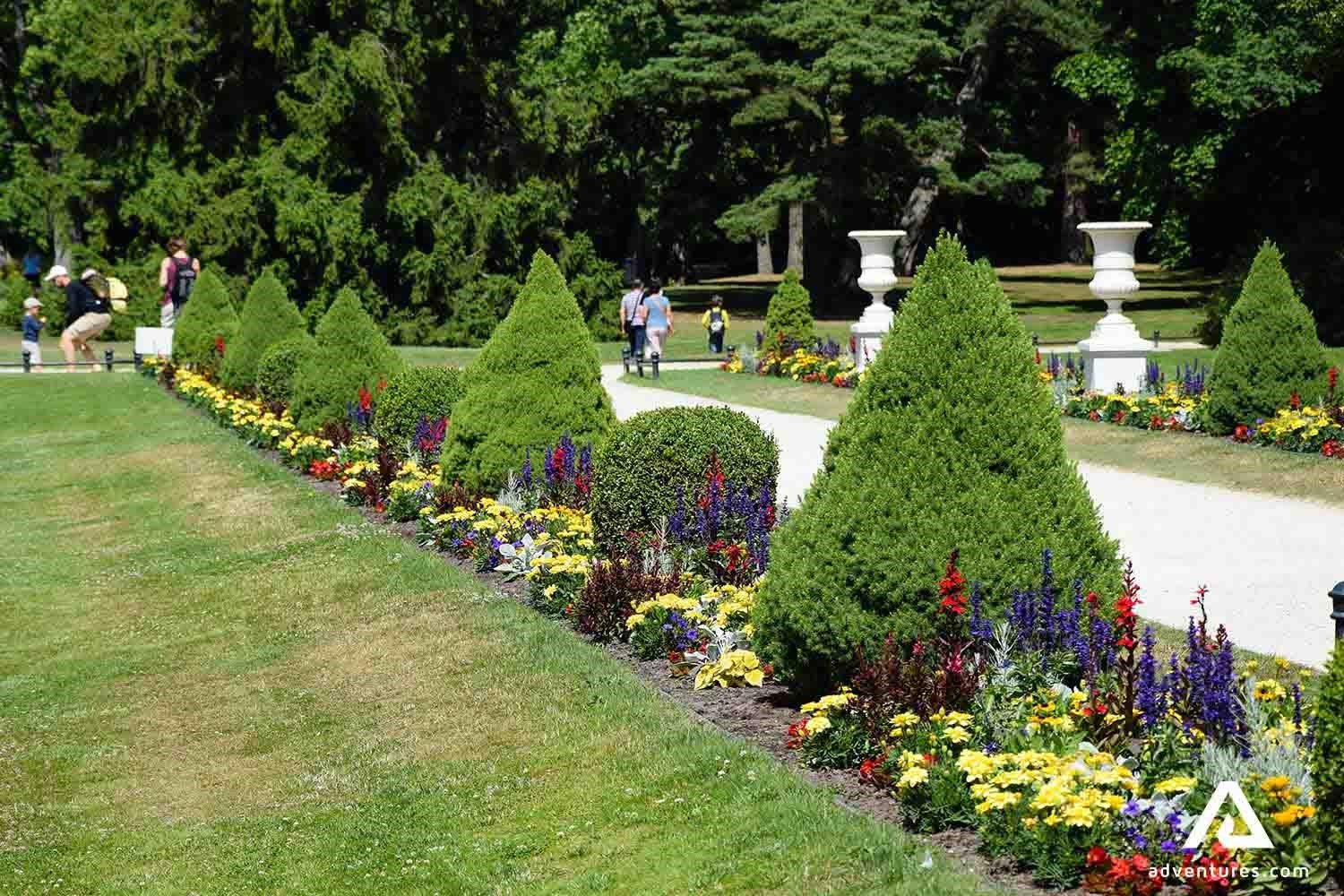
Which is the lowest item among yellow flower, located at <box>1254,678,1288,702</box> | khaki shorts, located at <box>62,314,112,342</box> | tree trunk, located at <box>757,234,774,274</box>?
yellow flower, located at <box>1254,678,1288,702</box>

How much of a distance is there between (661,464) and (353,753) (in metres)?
3.38

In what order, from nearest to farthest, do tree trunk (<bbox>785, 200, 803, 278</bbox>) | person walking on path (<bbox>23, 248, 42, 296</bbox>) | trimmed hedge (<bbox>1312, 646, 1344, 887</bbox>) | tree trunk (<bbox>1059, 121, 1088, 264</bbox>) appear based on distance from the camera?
trimmed hedge (<bbox>1312, 646, 1344, 887</bbox>), person walking on path (<bbox>23, 248, 42, 296</bbox>), tree trunk (<bbox>785, 200, 803, 278</bbox>), tree trunk (<bbox>1059, 121, 1088, 264</bbox>)

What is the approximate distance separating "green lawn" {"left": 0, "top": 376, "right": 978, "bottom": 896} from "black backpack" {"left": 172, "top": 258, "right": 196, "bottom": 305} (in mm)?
16693

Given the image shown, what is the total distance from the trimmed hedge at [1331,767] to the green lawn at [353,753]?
1.12m

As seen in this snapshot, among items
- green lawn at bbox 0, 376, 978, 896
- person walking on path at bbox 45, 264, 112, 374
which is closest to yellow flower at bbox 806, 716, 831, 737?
green lawn at bbox 0, 376, 978, 896

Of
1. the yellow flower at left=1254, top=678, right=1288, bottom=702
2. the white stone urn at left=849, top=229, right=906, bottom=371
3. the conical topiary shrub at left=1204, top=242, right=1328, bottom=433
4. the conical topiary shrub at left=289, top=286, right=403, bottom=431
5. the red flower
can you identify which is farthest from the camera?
the white stone urn at left=849, top=229, right=906, bottom=371

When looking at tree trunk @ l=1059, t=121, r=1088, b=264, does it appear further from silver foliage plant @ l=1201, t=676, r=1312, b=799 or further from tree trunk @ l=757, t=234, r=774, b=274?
silver foliage plant @ l=1201, t=676, r=1312, b=799

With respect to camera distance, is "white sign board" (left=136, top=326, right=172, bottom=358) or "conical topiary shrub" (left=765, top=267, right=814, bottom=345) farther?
"white sign board" (left=136, top=326, right=172, bottom=358)

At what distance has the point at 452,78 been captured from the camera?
1622 inches

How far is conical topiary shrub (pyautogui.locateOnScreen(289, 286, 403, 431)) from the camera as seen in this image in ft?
60.4

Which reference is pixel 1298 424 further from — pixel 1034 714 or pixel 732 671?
pixel 1034 714

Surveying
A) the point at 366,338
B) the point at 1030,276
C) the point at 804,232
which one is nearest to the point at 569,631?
the point at 366,338

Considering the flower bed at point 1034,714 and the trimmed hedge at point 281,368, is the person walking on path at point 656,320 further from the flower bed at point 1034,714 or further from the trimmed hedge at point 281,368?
A: the flower bed at point 1034,714

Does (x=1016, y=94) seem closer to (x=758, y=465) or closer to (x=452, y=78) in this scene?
(x=452, y=78)
